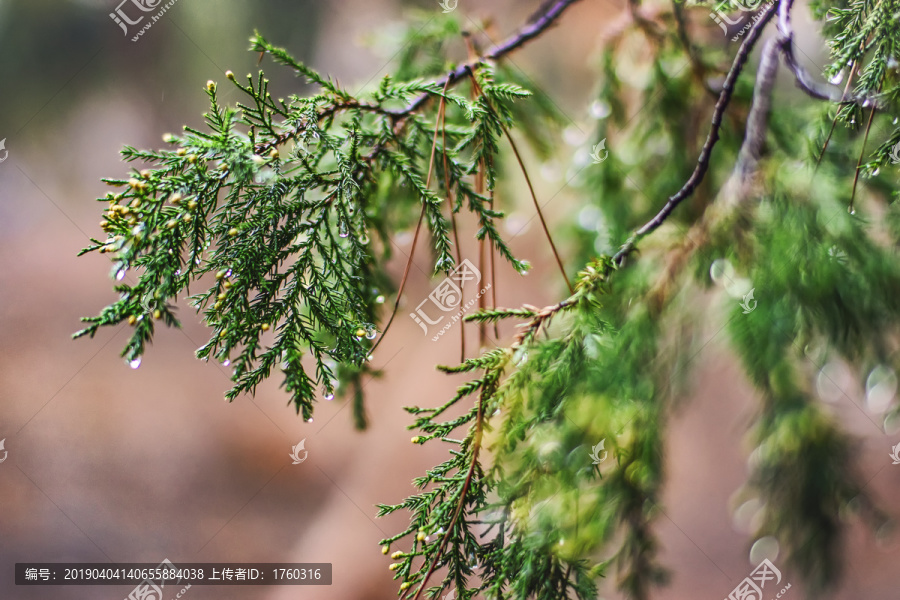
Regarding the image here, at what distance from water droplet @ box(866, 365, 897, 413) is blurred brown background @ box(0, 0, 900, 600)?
185cm

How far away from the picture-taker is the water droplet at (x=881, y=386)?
1.12 m

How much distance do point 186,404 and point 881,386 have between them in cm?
451

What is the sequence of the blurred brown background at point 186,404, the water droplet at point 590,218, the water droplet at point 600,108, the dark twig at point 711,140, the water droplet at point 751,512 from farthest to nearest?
the blurred brown background at point 186,404 → the water droplet at point 590,218 → the water droplet at point 600,108 → the water droplet at point 751,512 → the dark twig at point 711,140

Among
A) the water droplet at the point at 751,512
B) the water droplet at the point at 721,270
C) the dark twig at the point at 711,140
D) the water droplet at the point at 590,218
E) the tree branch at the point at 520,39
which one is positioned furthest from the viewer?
the water droplet at the point at 590,218

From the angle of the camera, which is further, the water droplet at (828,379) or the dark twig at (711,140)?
the water droplet at (828,379)

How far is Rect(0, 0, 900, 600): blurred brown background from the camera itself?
142 inches

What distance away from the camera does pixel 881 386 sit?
1137 mm

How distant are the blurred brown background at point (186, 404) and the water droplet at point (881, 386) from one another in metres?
1.85

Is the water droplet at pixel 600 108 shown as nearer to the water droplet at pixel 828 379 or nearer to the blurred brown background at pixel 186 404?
the water droplet at pixel 828 379

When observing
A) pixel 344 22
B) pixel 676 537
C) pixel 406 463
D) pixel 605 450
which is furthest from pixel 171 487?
pixel 344 22

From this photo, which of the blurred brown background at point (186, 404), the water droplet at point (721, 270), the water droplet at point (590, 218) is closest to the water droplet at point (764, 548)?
the water droplet at point (721, 270)

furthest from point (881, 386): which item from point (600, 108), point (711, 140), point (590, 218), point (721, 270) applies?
point (600, 108)

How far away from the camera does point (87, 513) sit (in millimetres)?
3910

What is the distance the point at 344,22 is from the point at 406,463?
15.3ft
